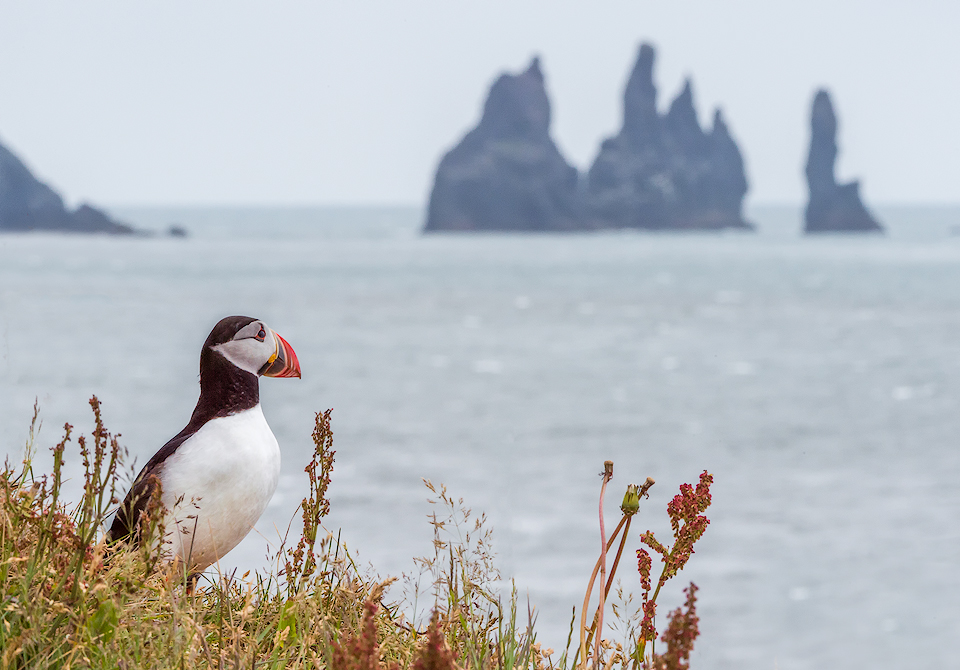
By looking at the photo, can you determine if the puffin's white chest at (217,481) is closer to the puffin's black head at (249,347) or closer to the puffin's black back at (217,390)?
the puffin's black back at (217,390)

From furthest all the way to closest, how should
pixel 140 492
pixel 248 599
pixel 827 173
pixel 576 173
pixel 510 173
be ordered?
pixel 827 173
pixel 576 173
pixel 510 173
pixel 140 492
pixel 248 599

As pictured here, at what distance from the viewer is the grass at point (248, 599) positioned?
232 centimetres

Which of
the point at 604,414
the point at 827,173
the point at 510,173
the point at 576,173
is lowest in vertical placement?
the point at 604,414

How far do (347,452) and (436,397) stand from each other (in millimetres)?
10851

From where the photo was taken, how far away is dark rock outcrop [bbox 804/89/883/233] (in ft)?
579

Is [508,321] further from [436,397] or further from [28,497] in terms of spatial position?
[28,497]

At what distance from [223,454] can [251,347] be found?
1.04ft

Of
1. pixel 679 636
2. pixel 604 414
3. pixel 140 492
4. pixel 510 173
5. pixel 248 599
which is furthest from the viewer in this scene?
pixel 510 173

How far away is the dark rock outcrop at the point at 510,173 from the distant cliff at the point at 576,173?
0.18 m

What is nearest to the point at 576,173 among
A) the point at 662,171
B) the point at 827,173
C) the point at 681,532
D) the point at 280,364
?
the point at 662,171

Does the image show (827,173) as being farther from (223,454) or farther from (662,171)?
(223,454)

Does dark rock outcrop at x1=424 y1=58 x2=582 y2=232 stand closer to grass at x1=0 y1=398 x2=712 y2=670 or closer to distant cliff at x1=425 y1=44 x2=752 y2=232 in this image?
distant cliff at x1=425 y1=44 x2=752 y2=232

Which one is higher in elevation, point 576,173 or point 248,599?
point 576,173

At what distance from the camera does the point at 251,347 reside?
2.79m
